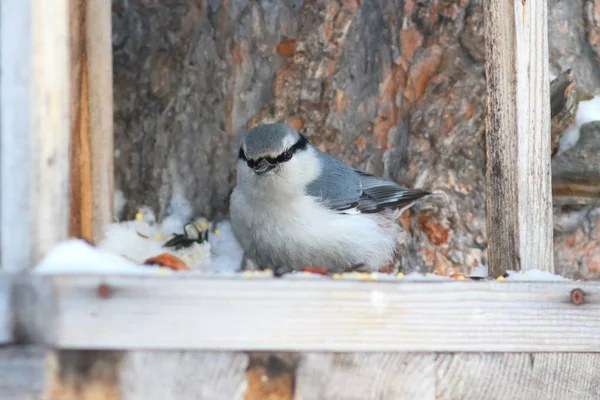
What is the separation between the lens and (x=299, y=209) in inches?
135

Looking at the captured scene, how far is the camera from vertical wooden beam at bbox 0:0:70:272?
7.13 feet

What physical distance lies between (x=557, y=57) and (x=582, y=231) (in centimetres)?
75

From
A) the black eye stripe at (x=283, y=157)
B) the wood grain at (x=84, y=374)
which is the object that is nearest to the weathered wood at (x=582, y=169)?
the black eye stripe at (x=283, y=157)

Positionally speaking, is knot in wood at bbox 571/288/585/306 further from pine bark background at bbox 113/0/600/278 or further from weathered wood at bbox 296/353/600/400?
pine bark background at bbox 113/0/600/278

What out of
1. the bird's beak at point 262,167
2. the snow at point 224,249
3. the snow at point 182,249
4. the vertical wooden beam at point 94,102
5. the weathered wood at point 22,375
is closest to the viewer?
the weathered wood at point 22,375

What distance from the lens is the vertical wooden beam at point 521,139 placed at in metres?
2.88

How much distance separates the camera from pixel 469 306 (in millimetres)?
2359

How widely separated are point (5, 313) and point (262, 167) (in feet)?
4.71

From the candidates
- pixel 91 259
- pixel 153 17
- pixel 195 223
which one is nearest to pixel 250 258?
pixel 195 223

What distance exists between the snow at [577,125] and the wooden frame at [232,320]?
147 cm

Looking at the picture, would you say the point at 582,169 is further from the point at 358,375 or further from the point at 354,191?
the point at 358,375

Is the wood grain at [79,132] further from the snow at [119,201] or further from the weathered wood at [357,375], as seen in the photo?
the snow at [119,201]

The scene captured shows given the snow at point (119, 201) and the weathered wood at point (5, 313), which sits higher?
the snow at point (119, 201)

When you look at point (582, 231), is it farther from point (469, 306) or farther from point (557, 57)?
point (469, 306)
